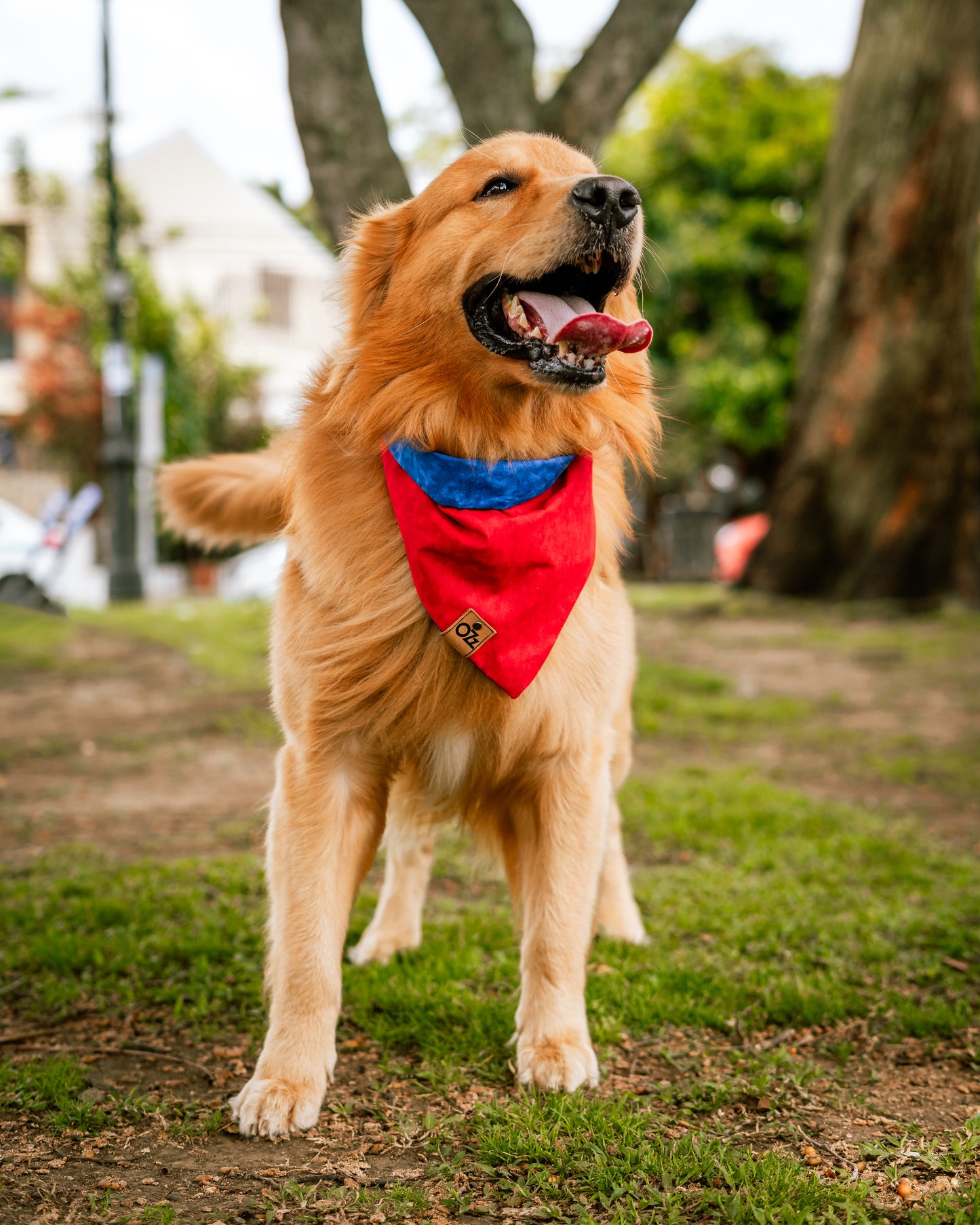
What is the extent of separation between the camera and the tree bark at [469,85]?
19.9 feet

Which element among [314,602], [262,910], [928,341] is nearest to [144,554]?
[928,341]

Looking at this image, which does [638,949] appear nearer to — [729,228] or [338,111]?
[338,111]

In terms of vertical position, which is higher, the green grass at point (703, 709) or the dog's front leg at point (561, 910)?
the dog's front leg at point (561, 910)

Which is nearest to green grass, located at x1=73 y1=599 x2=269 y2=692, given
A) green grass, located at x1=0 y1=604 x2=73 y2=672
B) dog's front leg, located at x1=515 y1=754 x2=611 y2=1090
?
green grass, located at x1=0 y1=604 x2=73 y2=672

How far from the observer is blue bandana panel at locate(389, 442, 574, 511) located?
272 centimetres

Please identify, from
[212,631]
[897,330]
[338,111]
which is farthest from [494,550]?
[897,330]

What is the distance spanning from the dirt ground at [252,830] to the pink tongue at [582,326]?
181cm

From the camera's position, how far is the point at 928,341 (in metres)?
9.96

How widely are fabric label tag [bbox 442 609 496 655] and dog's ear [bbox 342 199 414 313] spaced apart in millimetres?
933

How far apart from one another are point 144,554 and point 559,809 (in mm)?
16286

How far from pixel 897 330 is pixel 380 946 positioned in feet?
27.8

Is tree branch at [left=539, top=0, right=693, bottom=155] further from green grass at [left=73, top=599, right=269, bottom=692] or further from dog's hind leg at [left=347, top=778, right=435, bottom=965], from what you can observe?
dog's hind leg at [left=347, top=778, right=435, bottom=965]

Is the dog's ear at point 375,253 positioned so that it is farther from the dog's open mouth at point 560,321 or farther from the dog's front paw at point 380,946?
the dog's front paw at point 380,946

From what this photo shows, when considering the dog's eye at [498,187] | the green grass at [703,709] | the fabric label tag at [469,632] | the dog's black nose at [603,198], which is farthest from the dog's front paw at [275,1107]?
the green grass at [703,709]
